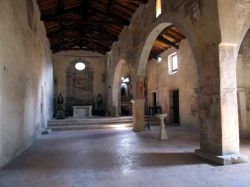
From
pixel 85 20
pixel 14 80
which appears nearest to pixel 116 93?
pixel 85 20

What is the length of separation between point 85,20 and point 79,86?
7.89 meters

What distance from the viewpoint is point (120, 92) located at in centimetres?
1762

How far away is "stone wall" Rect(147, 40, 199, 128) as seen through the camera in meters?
10.9

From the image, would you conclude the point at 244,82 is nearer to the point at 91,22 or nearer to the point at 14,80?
the point at 14,80

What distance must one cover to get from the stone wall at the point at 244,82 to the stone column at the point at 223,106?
4047 millimetres

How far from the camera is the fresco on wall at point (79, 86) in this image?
1884 centimetres

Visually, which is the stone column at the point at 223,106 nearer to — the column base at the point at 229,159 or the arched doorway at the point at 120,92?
the column base at the point at 229,159

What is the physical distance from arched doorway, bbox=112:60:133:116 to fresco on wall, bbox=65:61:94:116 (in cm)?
267

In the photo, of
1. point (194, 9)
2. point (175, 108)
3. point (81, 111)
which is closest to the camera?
point (194, 9)

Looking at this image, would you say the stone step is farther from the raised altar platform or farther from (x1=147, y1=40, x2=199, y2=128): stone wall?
(x1=147, y1=40, x2=199, y2=128): stone wall

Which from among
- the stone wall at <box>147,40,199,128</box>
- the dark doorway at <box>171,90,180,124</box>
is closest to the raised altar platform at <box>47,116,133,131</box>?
the dark doorway at <box>171,90,180,124</box>

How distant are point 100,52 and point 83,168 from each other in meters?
15.5

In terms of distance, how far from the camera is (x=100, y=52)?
19141mm

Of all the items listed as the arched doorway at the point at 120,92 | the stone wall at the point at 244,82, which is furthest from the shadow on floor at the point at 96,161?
the arched doorway at the point at 120,92
